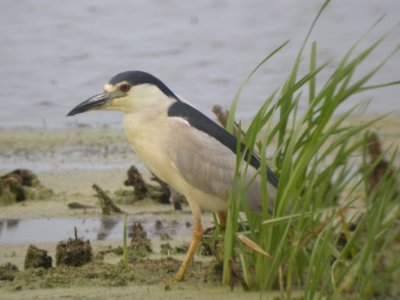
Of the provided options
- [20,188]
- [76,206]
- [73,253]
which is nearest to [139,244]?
[73,253]

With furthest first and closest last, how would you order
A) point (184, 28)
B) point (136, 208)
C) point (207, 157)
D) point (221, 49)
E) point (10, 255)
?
point (184, 28) → point (221, 49) → point (136, 208) → point (10, 255) → point (207, 157)

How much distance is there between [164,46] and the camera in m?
15.2

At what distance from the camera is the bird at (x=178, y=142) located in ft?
20.1

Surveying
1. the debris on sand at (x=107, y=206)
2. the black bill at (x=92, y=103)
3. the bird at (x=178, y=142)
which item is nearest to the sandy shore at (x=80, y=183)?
the debris on sand at (x=107, y=206)

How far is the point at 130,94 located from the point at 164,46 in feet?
29.7

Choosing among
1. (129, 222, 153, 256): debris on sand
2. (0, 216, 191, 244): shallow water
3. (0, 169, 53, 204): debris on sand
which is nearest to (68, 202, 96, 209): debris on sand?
(0, 216, 191, 244): shallow water

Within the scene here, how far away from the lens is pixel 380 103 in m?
12.7

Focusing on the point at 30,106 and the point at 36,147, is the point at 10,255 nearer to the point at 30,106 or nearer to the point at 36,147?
the point at 36,147

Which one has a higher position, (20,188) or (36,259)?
(20,188)

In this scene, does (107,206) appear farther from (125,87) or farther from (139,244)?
(125,87)

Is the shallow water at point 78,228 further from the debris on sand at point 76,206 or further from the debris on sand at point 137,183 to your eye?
the debris on sand at point 137,183

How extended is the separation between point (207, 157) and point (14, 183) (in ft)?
8.11

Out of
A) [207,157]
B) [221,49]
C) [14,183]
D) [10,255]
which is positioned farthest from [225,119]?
[221,49]

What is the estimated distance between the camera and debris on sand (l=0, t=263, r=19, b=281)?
5.85 metres
